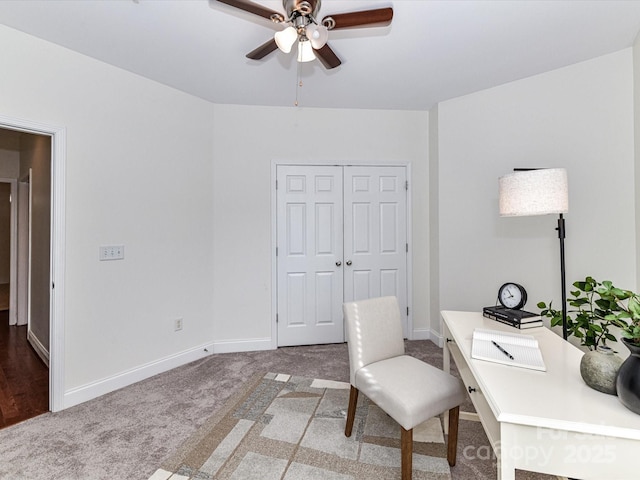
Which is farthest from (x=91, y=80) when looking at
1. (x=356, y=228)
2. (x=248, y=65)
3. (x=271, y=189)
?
(x=356, y=228)

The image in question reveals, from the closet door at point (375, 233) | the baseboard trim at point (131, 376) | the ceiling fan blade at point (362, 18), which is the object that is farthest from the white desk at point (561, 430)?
the baseboard trim at point (131, 376)

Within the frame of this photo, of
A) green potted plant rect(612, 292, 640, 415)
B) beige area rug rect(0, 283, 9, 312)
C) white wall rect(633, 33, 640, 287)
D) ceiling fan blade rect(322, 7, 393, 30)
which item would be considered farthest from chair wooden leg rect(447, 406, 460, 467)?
beige area rug rect(0, 283, 9, 312)

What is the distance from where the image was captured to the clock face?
1869mm

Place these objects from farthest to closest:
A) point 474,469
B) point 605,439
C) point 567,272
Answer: point 567,272, point 474,469, point 605,439

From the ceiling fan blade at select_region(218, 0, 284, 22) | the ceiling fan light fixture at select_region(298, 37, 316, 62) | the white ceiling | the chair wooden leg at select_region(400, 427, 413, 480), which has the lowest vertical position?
the chair wooden leg at select_region(400, 427, 413, 480)

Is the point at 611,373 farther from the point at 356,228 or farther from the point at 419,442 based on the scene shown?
the point at 356,228

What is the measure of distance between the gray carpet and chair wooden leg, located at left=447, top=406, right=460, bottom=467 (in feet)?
0.20

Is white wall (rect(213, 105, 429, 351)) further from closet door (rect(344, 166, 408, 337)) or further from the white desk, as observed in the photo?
the white desk

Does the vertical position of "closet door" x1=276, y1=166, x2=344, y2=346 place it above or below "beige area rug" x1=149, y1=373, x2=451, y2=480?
above

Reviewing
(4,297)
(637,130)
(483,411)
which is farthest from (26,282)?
(637,130)

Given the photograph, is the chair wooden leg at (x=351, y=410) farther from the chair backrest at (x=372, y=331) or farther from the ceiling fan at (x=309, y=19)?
the ceiling fan at (x=309, y=19)

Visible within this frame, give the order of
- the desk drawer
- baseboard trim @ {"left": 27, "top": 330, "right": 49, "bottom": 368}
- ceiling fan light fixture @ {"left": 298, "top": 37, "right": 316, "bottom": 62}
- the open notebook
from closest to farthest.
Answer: the desk drawer < the open notebook < ceiling fan light fixture @ {"left": 298, "top": 37, "right": 316, "bottom": 62} < baseboard trim @ {"left": 27, "top": 330, "right": 49, "bottom": 368}

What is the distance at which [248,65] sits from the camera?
2.53 metres

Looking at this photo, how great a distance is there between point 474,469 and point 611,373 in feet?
3.25
